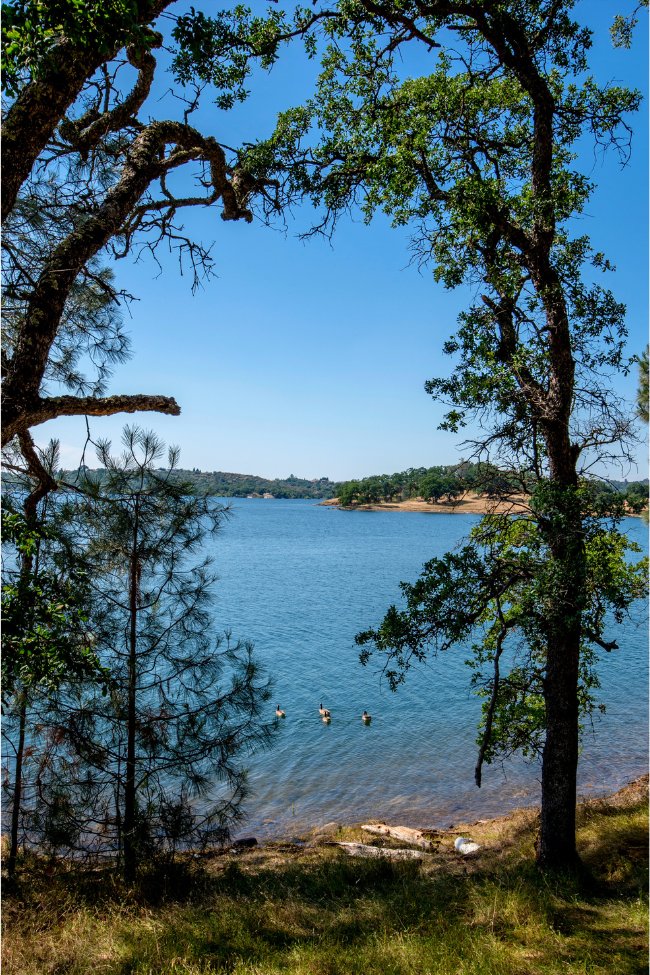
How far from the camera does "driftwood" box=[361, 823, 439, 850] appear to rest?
32.7 feet

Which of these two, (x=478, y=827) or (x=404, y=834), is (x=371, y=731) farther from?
(x=404, y=834)

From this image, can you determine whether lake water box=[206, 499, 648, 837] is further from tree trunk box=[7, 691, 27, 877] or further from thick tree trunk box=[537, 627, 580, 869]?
tree trunk box=[7, 691, 27, 877]

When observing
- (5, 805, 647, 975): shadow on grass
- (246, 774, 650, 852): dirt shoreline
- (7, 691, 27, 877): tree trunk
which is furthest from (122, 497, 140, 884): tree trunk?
(246, 774, 650, 852): dirt shoreline

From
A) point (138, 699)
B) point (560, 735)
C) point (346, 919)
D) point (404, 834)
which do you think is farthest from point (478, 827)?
point (138, 699)

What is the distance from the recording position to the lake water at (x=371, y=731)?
1220 cm

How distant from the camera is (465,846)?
9.39m

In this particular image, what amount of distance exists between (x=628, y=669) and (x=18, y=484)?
68.2 feet

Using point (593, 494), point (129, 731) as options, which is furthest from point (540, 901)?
point (129, 731)

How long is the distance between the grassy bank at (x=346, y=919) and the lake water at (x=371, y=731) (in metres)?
2.93

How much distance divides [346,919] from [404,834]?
5.70 metres

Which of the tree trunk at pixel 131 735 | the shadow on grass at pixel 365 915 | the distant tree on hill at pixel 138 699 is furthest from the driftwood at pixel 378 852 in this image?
the tree trunk at pixel 131 735

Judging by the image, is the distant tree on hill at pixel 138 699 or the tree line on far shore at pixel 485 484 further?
the distant tree on hill at pixel 138 699

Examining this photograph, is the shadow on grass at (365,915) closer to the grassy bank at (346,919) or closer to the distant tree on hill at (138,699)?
the grassy bank at (346,919)

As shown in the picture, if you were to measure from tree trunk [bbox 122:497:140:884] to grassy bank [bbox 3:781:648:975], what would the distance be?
245 mm
